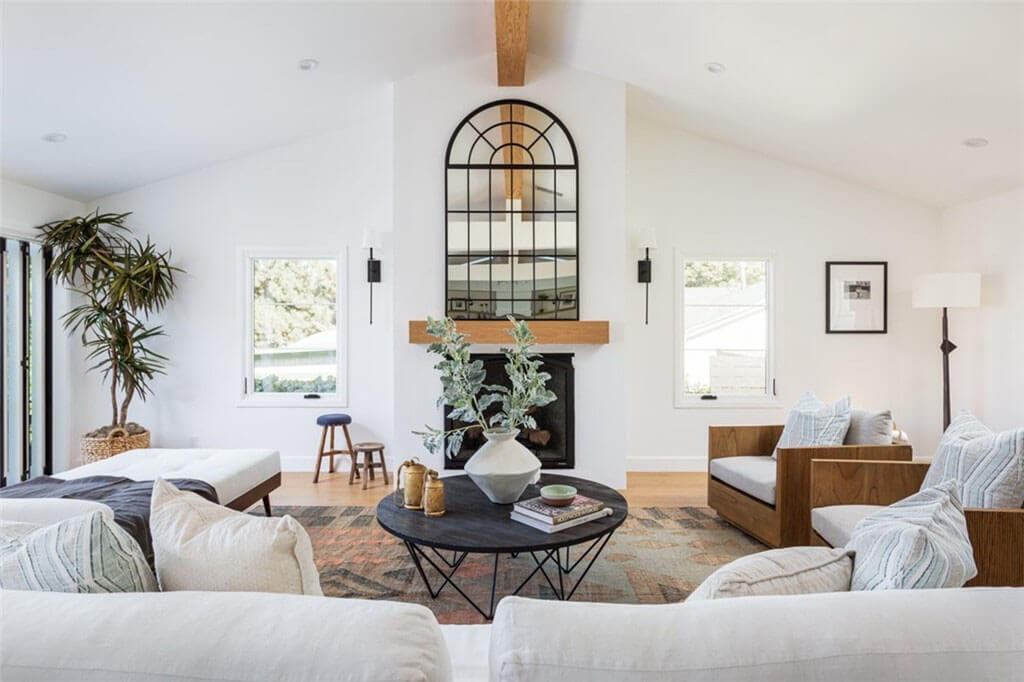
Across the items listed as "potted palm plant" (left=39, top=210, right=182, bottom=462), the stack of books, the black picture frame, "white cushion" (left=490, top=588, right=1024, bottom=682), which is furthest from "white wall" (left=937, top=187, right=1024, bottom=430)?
"potted palm plant" (left=39, top=210, right=182, bottom=462)

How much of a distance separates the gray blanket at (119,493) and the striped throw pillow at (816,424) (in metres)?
3.10

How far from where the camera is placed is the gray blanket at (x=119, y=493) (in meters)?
2.12

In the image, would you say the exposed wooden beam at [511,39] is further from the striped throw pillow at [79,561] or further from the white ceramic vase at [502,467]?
the striped throw pillow at [79,561]

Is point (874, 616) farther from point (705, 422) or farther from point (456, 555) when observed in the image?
point (705, 422)

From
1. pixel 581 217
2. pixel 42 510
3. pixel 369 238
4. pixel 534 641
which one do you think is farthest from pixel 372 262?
pixel 534 641

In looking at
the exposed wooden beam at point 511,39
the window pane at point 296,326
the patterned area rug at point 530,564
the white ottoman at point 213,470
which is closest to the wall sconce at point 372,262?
the window pane at point 296,326

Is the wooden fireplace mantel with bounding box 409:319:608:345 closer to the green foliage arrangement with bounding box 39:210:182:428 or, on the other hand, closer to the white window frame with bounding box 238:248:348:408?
the white window frame with bounding box 238:248:348:408

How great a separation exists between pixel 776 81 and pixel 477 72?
2120mm

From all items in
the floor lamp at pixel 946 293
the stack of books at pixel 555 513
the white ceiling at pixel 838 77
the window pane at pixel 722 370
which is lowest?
the stack of books at pixel 555 513

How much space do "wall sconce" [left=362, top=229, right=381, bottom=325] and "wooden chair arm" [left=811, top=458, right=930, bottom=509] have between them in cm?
361

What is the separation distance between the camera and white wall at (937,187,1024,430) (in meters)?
4.27

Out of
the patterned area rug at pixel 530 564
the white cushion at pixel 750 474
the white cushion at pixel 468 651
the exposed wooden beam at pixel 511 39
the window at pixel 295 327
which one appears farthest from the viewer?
the window at pixel 295 327

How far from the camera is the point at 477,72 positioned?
173 inches

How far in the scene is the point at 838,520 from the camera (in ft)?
7.91
